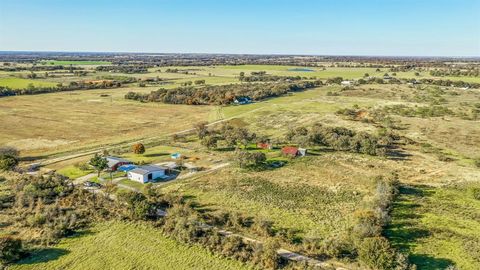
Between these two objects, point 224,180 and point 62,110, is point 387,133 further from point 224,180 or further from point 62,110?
point 62,110

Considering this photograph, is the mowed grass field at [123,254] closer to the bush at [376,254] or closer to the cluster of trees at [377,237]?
the bush at [376,254]

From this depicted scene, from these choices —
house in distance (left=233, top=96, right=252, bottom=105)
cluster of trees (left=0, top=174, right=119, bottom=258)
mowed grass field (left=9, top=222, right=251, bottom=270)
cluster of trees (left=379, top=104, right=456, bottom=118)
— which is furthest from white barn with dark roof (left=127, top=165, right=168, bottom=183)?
cluster of trees (left=379, top=104, right=456, bottom=118)

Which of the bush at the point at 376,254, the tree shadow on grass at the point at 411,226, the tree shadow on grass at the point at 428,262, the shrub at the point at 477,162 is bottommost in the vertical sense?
the tree shadow on grass at the point at 428,262

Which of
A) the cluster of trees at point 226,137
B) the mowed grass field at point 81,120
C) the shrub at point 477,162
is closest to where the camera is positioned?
the shrub at point 477,162

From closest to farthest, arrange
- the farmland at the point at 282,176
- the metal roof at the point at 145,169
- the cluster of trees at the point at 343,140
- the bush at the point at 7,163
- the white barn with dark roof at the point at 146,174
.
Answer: the farmland at the point at 282,176
the white barn with dark roof at the point at 146,174
the metal roof at the point at 145,169
the bush at the point at 7,163
the cluster of trees at the point at 343,140

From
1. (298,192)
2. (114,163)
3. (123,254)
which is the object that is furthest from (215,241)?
(114,163)

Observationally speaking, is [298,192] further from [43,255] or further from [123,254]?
[43,255]

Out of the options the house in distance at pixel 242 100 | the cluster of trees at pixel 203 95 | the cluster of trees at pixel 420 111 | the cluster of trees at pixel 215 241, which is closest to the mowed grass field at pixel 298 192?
the cluster of trees at pixel 215 241
